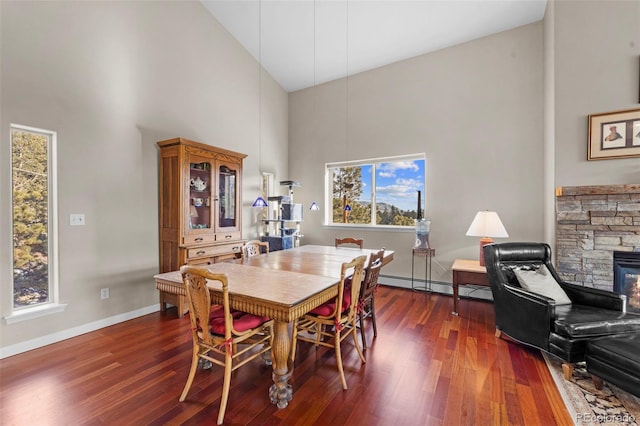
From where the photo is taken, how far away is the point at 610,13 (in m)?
2.87

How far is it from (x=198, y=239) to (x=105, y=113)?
5.61ft

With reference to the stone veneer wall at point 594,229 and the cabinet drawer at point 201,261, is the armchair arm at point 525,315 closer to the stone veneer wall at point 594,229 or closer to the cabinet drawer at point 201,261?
the stone veneer wall at point 594,229

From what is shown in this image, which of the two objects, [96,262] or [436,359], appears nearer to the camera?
[436,359]

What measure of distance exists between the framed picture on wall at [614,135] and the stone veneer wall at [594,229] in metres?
0.38

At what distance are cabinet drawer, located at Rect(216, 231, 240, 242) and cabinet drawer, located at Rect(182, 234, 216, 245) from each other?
0.08 meters

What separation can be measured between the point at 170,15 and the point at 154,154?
1848 millimetres

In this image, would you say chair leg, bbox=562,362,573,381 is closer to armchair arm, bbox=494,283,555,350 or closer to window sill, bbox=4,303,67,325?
armchair arm, bbox=494,283,555,350

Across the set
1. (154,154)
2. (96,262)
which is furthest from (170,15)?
(96,262)

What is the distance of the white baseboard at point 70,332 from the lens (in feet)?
8.09

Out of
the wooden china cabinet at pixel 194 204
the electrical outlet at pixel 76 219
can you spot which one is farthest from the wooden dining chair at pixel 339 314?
the electrical outlet at pixel 76 219

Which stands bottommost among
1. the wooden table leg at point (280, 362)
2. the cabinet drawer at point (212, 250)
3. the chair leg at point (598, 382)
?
the chair leg at point (598, 382)

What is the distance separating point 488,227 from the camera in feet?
11.0

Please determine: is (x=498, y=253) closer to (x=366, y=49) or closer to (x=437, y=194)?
(x=437, y=194)

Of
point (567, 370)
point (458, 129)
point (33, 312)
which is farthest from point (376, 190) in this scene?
point (33, 312)
